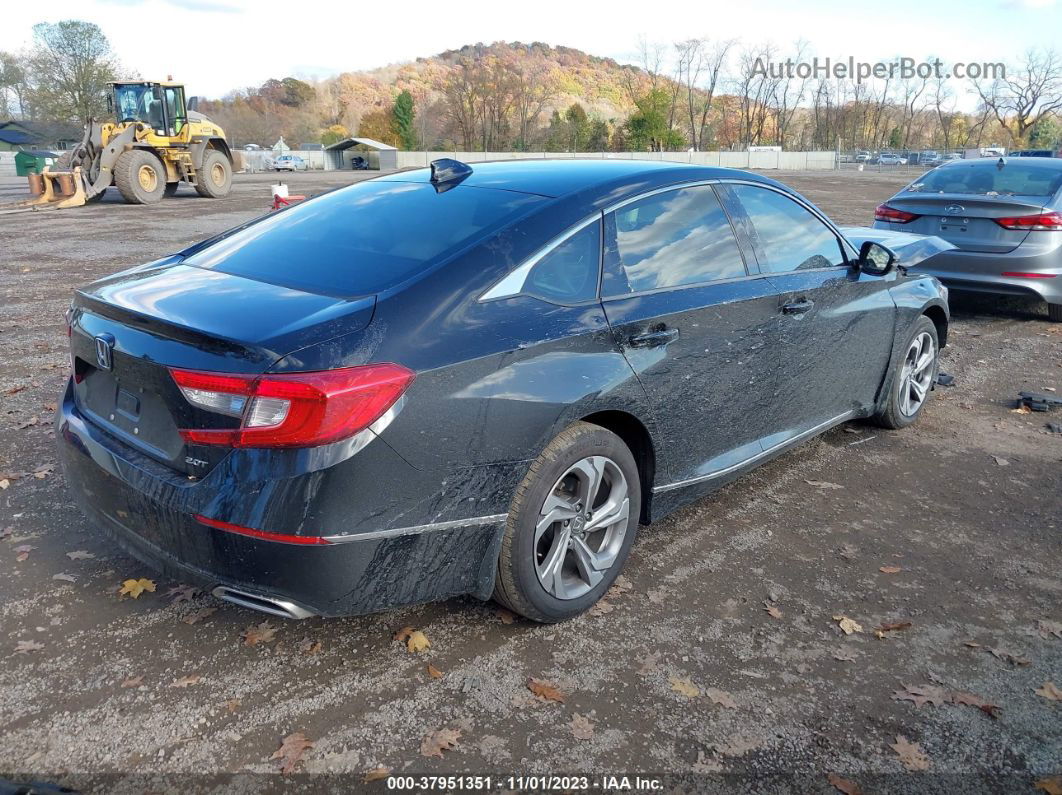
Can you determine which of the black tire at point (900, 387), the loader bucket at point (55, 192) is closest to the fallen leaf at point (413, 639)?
the black tire at point (900, 387)

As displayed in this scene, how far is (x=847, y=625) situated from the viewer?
3.34m

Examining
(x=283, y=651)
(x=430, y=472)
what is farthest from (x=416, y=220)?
(x=283, y=651)

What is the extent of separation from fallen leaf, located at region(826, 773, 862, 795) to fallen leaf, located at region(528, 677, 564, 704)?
2.79 ft

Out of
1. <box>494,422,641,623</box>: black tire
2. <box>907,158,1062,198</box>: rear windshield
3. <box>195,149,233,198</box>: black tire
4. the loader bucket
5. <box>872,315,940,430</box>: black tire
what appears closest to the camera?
<box>494,422,641,623</box>: black tire

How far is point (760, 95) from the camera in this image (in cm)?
9888

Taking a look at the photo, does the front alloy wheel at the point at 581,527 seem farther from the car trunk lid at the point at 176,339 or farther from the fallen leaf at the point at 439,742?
the car trunk lid at the point at 176,339

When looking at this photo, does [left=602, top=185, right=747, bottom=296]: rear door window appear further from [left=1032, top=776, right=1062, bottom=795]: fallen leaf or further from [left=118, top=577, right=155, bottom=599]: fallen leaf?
[left=118, top=577, right=155, bottom=599]: fallen leaf

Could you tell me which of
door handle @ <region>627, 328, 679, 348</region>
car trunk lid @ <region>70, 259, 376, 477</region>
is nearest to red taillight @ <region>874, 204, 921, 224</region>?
door handle @ <region>627, 328, 679, 348</region>

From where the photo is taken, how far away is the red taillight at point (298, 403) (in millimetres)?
2512

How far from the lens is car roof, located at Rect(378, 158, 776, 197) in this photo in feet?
11.5

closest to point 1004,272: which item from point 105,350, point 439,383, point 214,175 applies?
point 439,383

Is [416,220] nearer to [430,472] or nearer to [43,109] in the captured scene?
[430,472]

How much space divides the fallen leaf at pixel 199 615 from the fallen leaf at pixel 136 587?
275 millimetres

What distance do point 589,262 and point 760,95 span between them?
344ft
